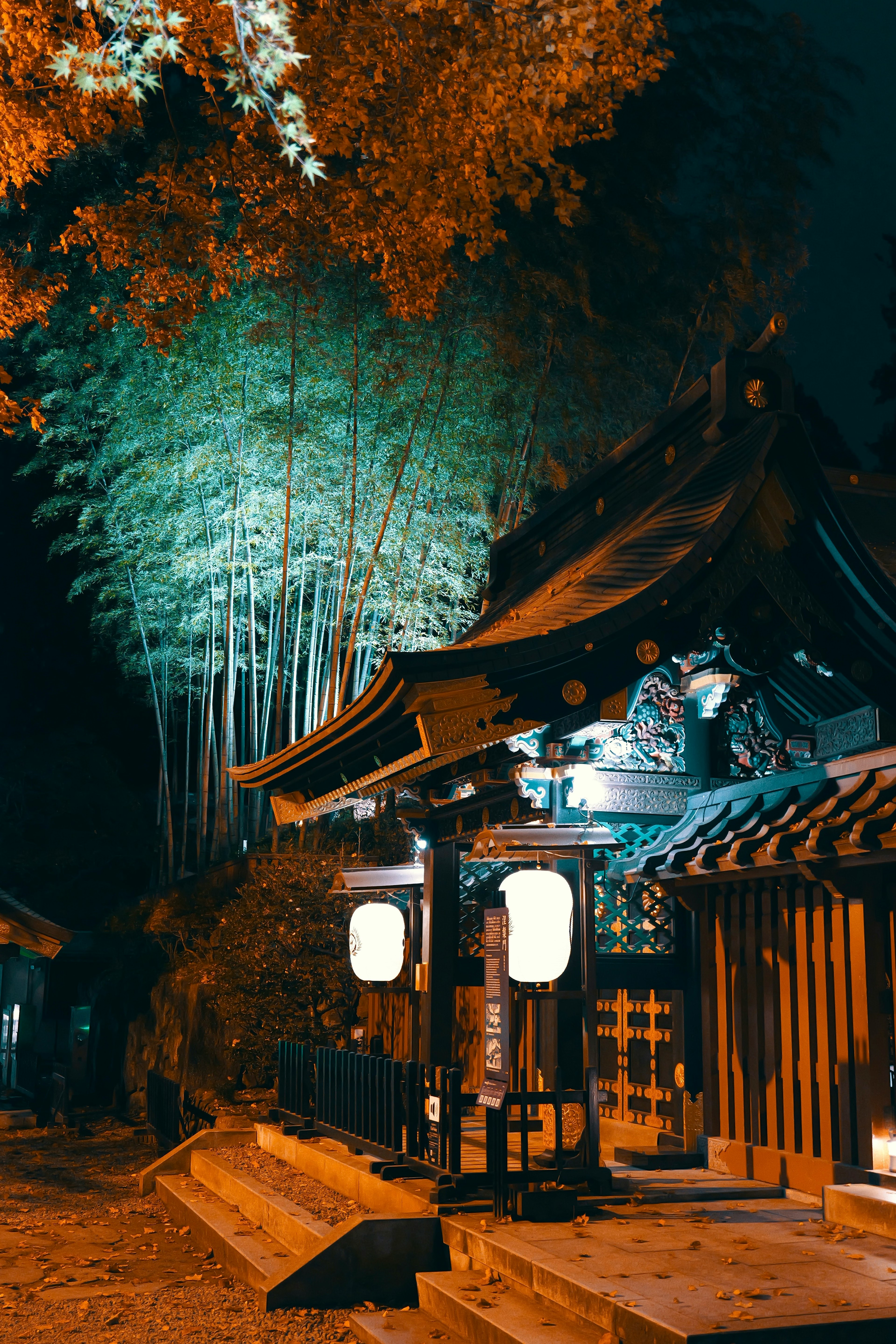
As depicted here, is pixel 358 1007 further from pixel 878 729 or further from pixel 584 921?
pixel 878 729

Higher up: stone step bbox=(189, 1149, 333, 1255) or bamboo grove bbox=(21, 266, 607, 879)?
bamboo grove bbox=(21, 266, 607, 879)

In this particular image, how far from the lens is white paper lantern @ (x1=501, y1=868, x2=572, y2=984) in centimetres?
527

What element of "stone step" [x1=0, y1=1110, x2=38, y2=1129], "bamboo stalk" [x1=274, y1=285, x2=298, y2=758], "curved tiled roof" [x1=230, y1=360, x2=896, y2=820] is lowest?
"stone step" [x1=0, y1=1110, x2=38, y2=1129]

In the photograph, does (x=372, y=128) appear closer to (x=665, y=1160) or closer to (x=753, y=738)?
(x=753, y=738)

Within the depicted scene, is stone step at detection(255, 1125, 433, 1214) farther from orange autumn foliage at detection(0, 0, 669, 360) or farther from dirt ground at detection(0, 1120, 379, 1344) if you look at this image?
orange autumn foliage at detection(0, 0, 669, 360)

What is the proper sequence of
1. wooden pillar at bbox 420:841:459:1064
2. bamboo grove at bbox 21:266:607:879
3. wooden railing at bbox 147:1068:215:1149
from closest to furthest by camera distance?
wooden pillar at bbox 420:841:459:1064
wooden railing at bbox 147:1068:215:1149
bamboo grove at bbox 21:266:607:879

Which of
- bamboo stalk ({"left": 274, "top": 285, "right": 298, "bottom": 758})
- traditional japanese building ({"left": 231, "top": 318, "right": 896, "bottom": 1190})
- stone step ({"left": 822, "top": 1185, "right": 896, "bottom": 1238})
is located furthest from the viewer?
bamboo stalk ({"left": 274, "top": 285, "right": 298, "bottom": 758})

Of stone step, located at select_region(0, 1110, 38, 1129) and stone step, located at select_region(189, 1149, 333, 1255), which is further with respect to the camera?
stone step, located at select_region(0, 1110, 38, 1129)

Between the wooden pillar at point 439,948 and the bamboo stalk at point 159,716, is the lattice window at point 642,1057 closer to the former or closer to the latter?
the wooden pillar at point 439,948

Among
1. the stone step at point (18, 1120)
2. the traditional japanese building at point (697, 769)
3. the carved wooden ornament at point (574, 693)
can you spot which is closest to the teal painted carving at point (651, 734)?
the traditional japanese building at point (697, 769)

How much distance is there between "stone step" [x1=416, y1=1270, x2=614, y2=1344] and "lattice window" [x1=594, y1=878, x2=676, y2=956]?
7.34ft

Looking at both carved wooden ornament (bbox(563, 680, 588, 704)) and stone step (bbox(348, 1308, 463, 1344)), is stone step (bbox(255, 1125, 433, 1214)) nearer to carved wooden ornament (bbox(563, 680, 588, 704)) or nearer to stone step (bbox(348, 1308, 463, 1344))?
stone step (bbox(348, 1308, 463, 1344))

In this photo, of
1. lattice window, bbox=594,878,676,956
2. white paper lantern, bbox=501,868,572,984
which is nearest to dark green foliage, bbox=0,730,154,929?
lattice window, bbox=594,878,676,956

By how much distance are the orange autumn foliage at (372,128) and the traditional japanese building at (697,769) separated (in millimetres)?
2116
